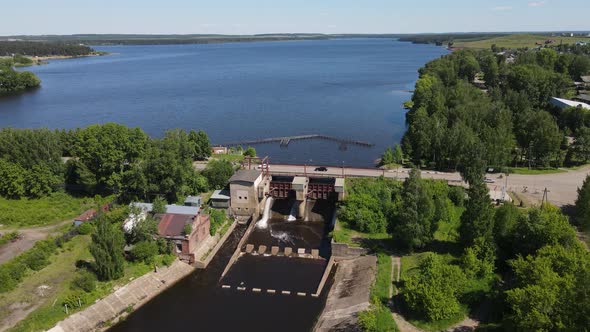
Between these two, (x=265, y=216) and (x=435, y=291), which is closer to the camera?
(x=435, y=291)

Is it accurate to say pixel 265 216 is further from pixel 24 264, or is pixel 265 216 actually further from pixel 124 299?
pixel 24 264

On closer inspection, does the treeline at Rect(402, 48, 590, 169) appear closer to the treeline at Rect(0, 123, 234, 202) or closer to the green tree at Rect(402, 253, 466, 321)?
the green tree at Rect(402, 253, 466, 321)

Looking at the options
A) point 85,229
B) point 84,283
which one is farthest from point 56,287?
point 85,229

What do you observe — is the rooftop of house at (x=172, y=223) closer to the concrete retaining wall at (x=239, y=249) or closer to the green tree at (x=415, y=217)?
the concrete retaining wall at (x=239, y=249)

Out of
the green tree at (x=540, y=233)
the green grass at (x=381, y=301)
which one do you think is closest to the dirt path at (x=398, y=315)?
the green grass at (x=381, y=301)

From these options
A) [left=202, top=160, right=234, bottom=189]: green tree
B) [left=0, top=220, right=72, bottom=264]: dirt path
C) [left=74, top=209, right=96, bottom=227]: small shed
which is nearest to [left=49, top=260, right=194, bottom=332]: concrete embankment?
[left=74, top=209, right=96, bottom=227]: small shed
